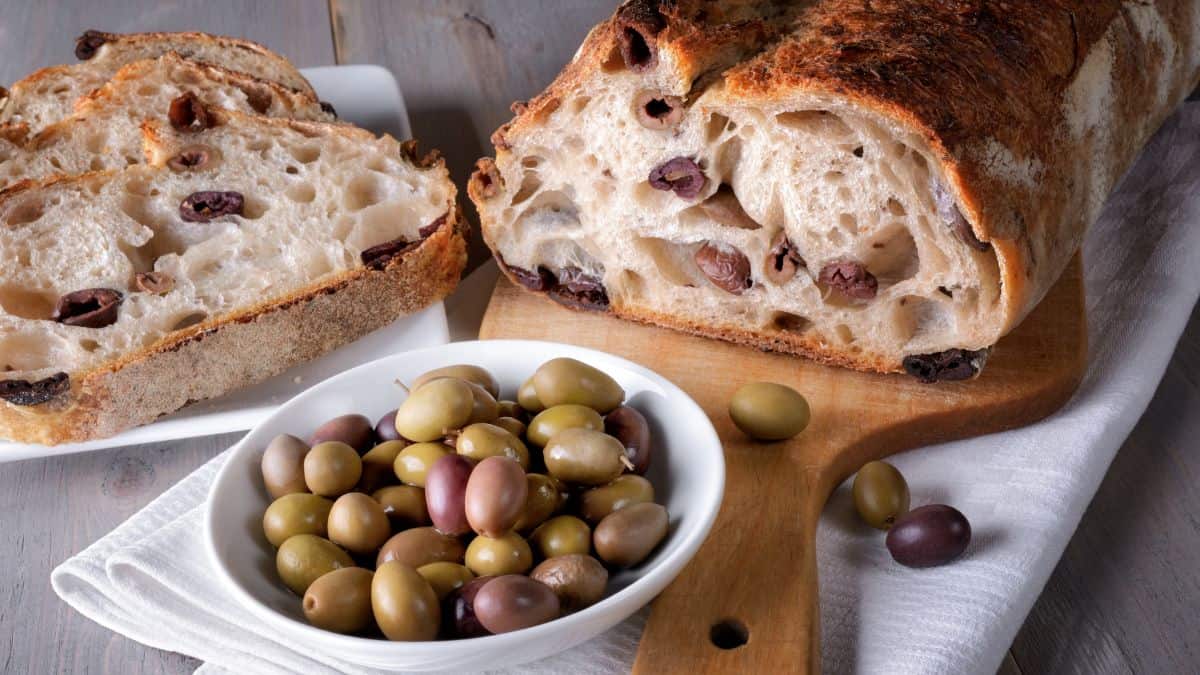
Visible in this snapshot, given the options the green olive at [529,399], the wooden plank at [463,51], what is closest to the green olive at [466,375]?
the green olive at [529,399]

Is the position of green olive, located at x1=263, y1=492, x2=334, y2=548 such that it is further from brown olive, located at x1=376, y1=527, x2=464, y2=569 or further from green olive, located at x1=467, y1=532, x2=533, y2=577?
green olive, located at x1=467, y1=532, x2=533, y2=577

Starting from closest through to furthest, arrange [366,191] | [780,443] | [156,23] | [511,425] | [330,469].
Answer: [330,469], [511,425], [780,443], [366,191], [156,23]

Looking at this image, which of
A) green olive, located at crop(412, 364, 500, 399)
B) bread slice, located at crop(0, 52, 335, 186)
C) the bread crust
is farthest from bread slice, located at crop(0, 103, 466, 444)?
green olive, located at crop(412, 364, 500, 399)

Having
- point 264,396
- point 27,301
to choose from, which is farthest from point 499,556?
point 27,301

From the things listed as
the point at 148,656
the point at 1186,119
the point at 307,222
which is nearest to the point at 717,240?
the point at 307,222

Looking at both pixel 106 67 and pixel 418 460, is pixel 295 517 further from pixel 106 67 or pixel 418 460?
pixel 106 67
